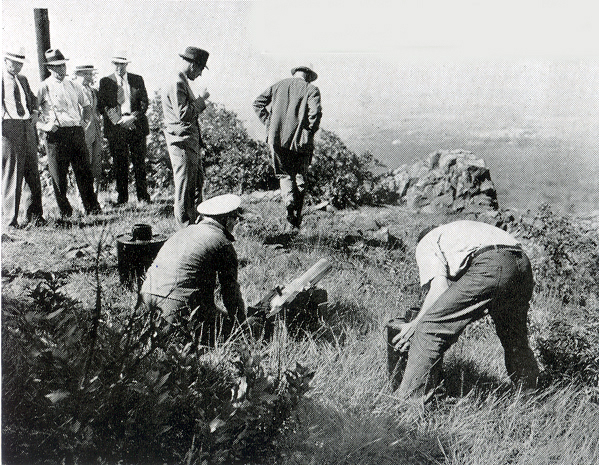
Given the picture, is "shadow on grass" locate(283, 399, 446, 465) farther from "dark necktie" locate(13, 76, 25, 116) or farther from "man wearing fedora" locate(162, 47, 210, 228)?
"dark necktie" locate(13, 76, 25, 116)

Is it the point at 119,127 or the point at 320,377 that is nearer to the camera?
the point at 320,377

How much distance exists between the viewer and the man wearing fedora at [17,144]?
5.98m

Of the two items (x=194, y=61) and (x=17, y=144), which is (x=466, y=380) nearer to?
(x=194, y=61)

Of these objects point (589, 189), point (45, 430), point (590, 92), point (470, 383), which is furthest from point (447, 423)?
point (589, 189)

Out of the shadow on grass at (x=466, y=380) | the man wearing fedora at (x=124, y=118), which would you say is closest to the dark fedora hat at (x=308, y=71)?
the man wearing fedora at (x=124, y=118)

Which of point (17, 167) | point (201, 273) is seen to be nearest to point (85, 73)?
point (17, 167)

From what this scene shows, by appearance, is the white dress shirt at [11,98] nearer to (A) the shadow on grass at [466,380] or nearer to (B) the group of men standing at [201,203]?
(B) the group of men standing at [201,203]

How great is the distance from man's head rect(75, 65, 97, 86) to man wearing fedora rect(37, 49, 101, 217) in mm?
342

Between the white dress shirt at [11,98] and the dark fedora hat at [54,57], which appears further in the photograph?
the dark fedora hat at [54,57]

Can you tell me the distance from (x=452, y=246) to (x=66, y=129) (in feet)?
16.7

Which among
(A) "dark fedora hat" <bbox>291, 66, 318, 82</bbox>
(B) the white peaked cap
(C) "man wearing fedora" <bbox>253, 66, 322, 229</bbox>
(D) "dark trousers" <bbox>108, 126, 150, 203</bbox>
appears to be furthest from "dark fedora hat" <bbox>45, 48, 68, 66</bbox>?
(B) the white peaked cap

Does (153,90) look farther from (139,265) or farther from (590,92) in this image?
(590,92)

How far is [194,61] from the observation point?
5664 millimetres

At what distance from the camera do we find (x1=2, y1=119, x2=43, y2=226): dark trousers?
6.11 metres
